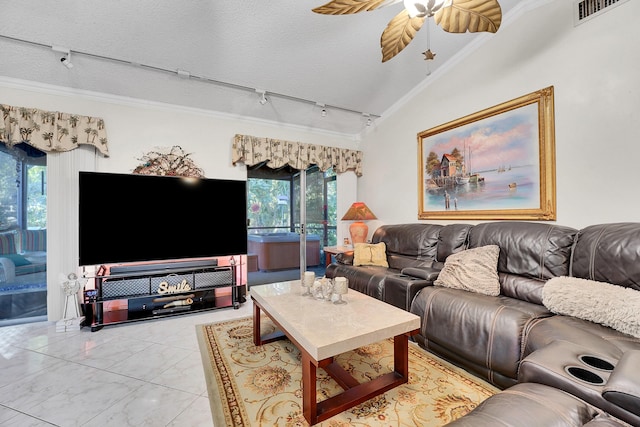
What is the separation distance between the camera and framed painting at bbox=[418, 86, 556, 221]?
7.77 ft

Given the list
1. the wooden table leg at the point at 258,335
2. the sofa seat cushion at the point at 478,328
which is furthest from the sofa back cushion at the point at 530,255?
the wooden table leg at the point at 258,335

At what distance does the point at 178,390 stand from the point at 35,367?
1.22 m

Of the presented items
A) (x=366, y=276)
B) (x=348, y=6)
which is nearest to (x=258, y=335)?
(x=366, y=276)

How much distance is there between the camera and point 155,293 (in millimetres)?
2904

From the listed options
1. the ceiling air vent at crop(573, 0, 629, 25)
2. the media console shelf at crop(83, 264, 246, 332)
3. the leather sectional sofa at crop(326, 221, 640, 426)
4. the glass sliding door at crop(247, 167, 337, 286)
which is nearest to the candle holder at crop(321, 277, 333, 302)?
the leather sectional sofa at crop(326, 221, 640, 426)

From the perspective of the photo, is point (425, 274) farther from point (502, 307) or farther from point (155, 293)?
point (155, 293)

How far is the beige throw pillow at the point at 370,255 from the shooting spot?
3.30m

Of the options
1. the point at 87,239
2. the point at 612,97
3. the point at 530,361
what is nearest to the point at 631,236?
the point at 612,97

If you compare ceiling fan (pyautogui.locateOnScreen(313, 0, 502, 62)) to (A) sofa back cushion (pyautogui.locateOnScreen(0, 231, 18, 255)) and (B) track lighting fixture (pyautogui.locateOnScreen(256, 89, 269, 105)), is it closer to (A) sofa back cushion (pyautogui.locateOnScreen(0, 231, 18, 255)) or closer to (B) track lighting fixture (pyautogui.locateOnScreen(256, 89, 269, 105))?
(B) track lighting fixture (pyautogui.locateOnScreen(256, 89, 269, 105))

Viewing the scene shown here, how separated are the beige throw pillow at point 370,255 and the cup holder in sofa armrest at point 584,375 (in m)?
2.23

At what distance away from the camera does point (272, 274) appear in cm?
454

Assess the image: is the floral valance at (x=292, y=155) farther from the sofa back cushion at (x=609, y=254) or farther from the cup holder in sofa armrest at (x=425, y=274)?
the sofa back cushion at (x=609, y=254)

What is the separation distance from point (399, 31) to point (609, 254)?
78.4 inches

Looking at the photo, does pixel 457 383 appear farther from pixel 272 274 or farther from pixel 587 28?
pixel 272 274
